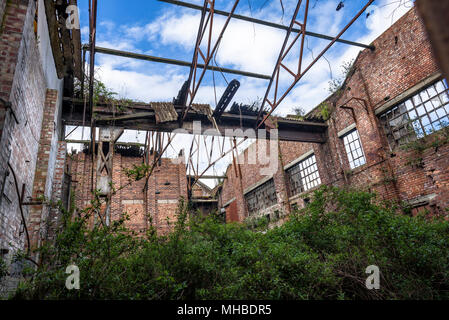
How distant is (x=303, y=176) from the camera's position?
1320cm

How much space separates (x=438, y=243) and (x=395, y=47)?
714cm

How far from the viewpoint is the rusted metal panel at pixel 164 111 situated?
30.1 ft

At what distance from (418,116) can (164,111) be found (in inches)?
318

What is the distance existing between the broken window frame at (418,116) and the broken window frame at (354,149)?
108 centimetres

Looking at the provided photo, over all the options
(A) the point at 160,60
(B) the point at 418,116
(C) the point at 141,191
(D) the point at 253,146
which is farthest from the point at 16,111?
(D) the point at 253,146

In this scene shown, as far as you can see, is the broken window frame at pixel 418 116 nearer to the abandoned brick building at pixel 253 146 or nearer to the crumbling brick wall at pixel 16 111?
the abandoned brick building at pixel 253 146

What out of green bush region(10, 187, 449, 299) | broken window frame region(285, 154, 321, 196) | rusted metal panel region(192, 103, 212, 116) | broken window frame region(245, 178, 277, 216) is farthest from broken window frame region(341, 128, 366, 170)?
rusted metal panel region(192, 103, 212, 116)

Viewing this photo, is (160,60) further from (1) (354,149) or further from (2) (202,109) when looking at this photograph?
(1) (354,149)

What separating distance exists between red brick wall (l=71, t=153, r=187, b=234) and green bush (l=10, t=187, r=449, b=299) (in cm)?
1094

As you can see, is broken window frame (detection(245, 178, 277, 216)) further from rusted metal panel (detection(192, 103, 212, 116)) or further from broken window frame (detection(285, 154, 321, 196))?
rusted metal panel (detection(192, 103, 212, 116))

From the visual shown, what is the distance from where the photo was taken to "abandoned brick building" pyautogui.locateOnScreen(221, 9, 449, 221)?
802 centimetres

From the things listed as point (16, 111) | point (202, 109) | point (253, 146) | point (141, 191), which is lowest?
point (16, 111)

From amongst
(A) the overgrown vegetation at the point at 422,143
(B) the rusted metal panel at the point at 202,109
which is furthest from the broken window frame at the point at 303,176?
(B) the rusted metal panel at the point at 202,109
